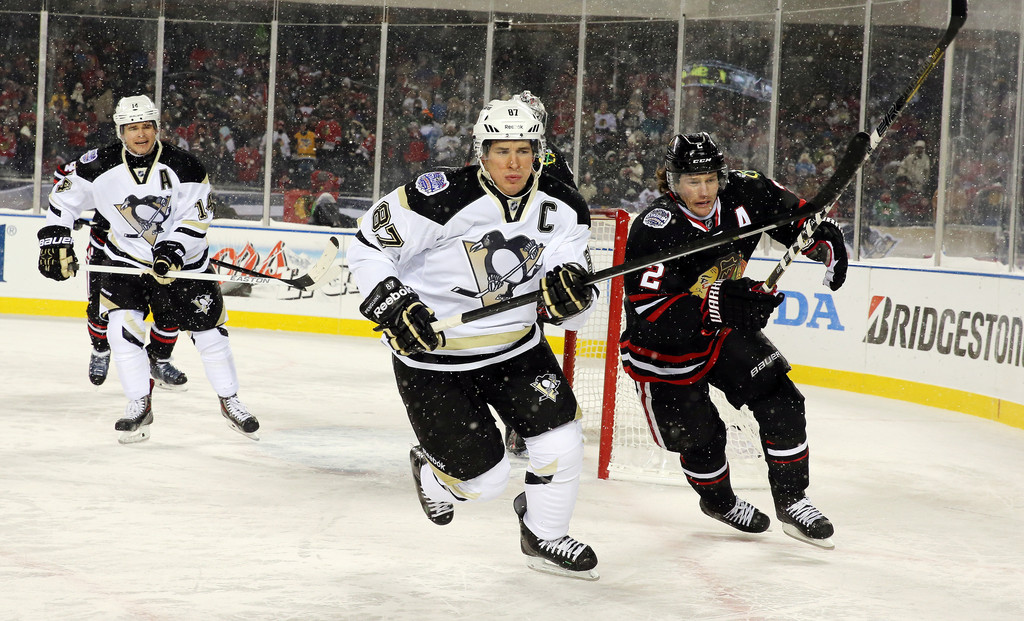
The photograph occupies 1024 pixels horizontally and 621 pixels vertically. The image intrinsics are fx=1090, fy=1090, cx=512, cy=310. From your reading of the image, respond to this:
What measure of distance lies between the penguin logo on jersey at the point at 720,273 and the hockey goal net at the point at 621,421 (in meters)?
0.99

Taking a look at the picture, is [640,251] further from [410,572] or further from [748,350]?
[410,572]

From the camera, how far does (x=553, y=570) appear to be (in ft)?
9.52

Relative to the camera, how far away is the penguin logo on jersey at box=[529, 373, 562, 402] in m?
2.83

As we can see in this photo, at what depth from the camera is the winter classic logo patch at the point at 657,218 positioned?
3156mm

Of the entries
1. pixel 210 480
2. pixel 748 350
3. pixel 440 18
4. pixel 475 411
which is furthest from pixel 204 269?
pixel 440 18

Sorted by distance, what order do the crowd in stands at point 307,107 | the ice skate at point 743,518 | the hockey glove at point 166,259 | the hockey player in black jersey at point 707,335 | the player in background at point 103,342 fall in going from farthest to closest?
the crowd in stands at point 307,107, the player in background at point 103,342, the hockey glove at point 166,259, the ice skate at point 743,518, the hockey player in black jersey at point 707,335

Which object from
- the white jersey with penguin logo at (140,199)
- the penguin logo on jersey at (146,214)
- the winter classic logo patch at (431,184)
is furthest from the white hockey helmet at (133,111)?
the winter classic logo patch at (431,184)

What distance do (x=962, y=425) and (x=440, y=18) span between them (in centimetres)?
643

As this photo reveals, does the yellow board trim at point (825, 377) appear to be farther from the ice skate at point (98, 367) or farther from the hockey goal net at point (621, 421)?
the ice skate at point (98, 367)

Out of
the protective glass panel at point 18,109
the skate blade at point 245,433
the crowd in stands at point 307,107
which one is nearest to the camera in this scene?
the skate blade at point 245,433

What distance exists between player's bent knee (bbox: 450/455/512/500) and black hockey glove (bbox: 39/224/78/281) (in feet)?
8.09

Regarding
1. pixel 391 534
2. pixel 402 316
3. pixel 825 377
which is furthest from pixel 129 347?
pixel 825 377

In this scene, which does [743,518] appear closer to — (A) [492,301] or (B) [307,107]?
(A) [492,301]

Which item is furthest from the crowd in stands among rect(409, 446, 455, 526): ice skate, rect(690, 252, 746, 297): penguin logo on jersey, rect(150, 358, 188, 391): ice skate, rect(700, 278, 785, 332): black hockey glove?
rect(409, 446, 455, 526): ice skate
